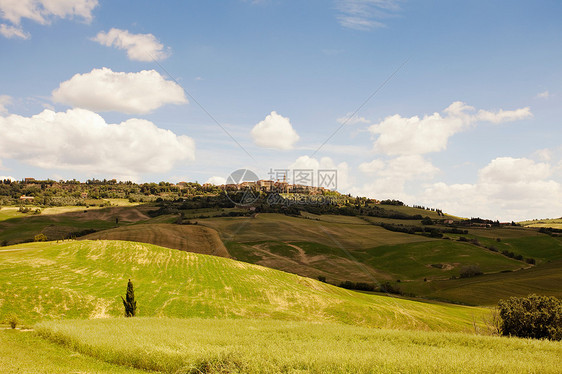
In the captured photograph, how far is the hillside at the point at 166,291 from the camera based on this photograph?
137ft

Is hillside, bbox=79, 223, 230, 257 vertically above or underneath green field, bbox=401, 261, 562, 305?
above

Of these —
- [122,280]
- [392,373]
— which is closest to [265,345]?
[392,373]

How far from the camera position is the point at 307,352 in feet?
49.5

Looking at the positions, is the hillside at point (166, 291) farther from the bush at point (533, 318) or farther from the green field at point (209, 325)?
the bush at point (533, 318)

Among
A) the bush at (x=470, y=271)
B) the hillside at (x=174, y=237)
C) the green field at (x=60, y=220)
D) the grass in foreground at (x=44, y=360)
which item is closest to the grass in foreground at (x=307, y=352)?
the grass in foreground at (x=44, y=360)

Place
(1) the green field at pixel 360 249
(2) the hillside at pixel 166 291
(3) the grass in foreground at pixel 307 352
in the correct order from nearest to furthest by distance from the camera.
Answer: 1. (3) the grass in foreground at pixel 307 352
2. (2) the hillside at pixel 166 291
3. (1) the green field at pixel 360 249

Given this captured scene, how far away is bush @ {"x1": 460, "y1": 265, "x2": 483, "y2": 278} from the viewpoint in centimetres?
10522

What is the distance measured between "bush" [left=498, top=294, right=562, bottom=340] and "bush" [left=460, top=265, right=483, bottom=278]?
77.0 meters

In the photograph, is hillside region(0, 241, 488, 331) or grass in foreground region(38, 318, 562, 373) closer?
grass in foreground region(38, 318, 562, 373)

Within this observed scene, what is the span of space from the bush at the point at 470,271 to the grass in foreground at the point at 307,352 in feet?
325

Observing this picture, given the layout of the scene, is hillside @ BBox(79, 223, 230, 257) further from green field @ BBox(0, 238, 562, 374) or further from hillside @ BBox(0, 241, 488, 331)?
hillside @ BBox(0, 241, 488, 331)

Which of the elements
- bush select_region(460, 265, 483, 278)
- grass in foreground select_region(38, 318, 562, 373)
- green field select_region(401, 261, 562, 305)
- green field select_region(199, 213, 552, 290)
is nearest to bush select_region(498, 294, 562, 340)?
grass in foreground select_region(38, 318, 562, 373)

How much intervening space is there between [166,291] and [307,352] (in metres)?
42.2

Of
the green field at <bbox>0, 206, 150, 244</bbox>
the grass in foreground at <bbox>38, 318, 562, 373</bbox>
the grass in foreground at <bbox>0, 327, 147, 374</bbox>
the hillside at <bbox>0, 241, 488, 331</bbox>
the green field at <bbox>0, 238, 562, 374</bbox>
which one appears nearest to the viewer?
the grass in foreground at <bbox>38, 318, 562, 373</bbox>
